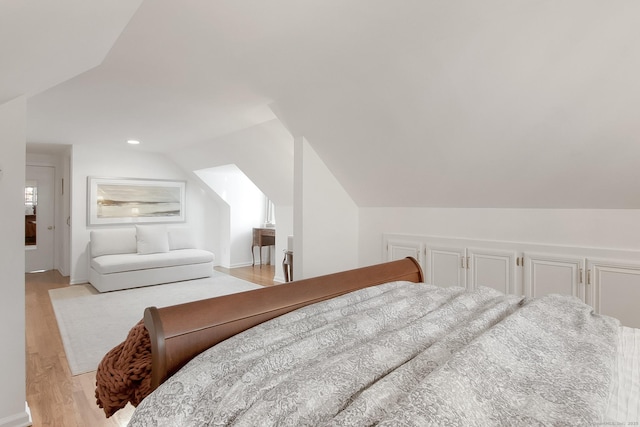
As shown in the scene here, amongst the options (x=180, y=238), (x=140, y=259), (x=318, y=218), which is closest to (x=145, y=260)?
(x=140, y=259)

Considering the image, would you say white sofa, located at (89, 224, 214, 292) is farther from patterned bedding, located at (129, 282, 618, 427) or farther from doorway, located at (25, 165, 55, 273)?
A: patterned bedding, located at (129, 282, 618, 427)

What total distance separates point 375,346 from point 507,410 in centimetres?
36

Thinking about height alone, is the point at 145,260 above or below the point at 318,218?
below

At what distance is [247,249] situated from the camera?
6973 mm

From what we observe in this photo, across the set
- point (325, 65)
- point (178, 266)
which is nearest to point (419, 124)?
point (325, 65)

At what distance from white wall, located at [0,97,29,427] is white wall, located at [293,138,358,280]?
6.65 feet

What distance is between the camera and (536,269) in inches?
105

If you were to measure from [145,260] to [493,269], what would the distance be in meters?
4.63

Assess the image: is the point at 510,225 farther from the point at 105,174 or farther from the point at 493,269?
A: the point at 105,174

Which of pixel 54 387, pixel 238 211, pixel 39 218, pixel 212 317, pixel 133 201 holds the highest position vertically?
pixel 133 201

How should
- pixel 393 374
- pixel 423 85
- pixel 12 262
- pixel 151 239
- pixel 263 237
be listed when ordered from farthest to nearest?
pixel 263 237
pixel 151 239
pixel 423 85
pixel 12 262
pixel 393 374

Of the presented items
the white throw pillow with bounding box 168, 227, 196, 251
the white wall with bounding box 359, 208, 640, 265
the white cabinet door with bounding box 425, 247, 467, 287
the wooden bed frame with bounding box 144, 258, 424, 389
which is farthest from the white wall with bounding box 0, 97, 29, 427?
the white throw pillow with bounding box 168, 227, 196, 251

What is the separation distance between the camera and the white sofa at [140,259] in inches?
197

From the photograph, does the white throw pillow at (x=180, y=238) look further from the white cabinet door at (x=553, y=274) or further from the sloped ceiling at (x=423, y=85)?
the white cabinet door at (x=553, y=274)
